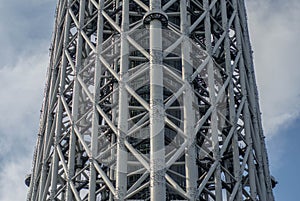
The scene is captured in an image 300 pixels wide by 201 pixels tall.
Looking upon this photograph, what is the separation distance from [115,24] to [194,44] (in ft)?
17.0

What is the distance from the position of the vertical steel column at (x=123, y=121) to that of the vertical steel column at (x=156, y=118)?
5.27 ft

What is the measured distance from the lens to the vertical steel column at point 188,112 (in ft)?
137

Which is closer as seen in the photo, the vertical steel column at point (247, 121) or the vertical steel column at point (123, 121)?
the vertical steel column at point (123, 121)

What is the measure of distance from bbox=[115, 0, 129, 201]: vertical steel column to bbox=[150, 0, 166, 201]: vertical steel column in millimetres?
1607

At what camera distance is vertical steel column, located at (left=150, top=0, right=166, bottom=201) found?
41031mm

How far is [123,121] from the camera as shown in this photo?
4409cm

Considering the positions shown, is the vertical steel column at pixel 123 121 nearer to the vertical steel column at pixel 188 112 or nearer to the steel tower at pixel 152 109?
the steel tower at pixel 152 109

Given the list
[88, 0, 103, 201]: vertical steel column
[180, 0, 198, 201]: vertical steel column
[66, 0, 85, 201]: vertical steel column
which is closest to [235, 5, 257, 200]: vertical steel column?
[180, 0, 198, 201]: vertical steel column

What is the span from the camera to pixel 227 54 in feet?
165

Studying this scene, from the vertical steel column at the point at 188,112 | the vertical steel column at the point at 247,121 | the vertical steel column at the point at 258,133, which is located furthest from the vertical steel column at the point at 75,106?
the vertical steel column at the point at 258,133

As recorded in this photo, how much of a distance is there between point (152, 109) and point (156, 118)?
677 millimetres

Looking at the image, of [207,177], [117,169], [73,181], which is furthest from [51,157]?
[207,177]

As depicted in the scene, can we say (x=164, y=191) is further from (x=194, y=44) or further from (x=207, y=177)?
(x=194, y=44)

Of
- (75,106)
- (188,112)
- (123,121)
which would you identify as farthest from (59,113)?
(188,112)
